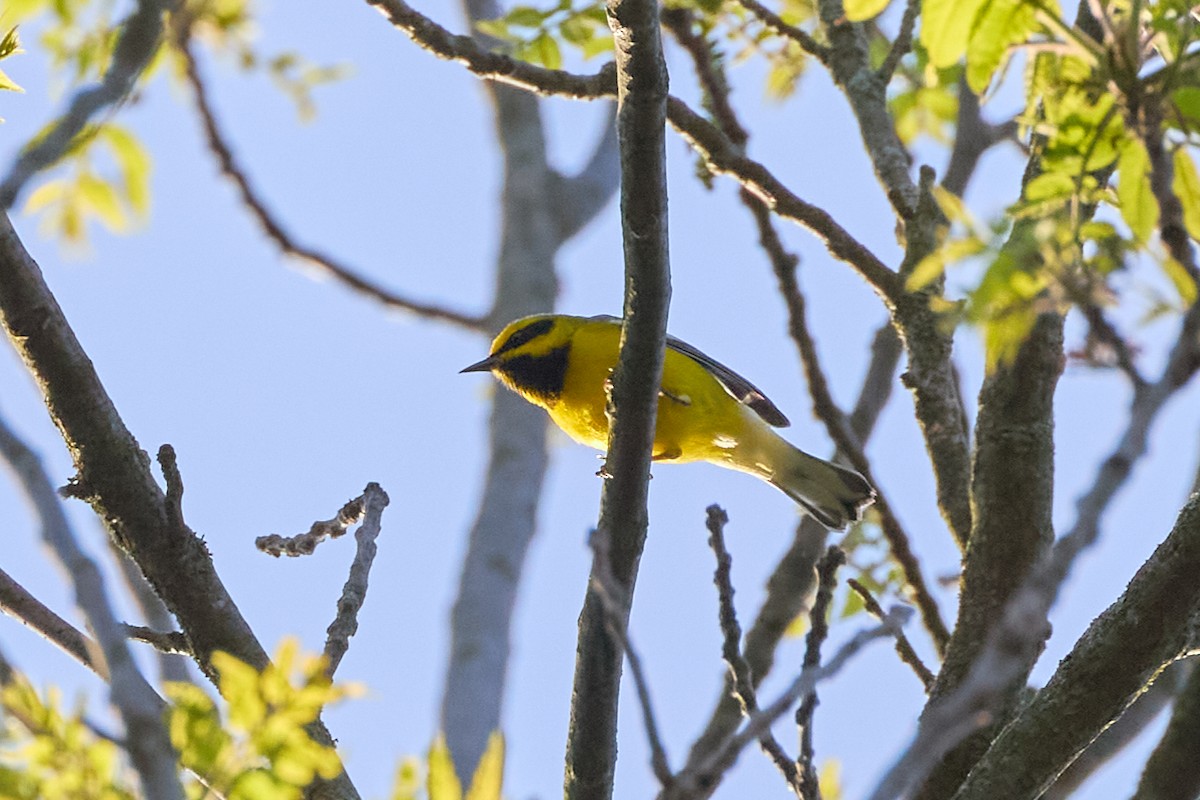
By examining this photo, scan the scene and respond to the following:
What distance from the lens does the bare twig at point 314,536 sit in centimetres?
A: 338

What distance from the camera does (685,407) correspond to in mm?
5344

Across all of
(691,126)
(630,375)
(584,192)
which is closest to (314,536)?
(630,375)

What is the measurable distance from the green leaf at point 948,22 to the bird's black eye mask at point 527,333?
4.04 meters

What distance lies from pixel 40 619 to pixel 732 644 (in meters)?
1.42

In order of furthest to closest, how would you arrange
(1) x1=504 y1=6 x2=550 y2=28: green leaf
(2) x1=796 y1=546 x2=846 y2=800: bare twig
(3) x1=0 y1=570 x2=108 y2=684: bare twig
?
(1) x1=504 y1=6 x2=550 y2=28: green leaf
(3) x1=0 y1=570 x2=108 y2=684: bare twig
(2) x1=796 y1=546 x2=846 y2=800: bare twig

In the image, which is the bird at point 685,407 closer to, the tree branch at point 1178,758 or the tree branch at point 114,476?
the tree branch at point 1178,758

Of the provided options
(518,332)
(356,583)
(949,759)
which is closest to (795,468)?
(518,332)

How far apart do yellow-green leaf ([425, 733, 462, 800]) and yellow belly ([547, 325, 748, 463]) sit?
11.2ft

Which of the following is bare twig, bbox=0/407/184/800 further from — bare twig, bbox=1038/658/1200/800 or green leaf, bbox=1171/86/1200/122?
bare twig, bbox=1038/658/1200/800

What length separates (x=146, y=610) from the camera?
353cm

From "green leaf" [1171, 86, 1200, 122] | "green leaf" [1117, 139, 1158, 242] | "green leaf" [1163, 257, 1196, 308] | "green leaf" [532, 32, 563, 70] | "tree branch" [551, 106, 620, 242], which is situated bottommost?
"green leaf" [1163, 257, 1196, 308]

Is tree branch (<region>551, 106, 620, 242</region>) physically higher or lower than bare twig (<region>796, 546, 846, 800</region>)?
higher

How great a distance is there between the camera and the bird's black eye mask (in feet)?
19.5

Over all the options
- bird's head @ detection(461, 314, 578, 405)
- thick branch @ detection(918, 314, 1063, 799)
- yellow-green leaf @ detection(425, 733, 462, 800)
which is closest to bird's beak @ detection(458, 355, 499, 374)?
bird's head @ detection(461, 314, 578, 405)
